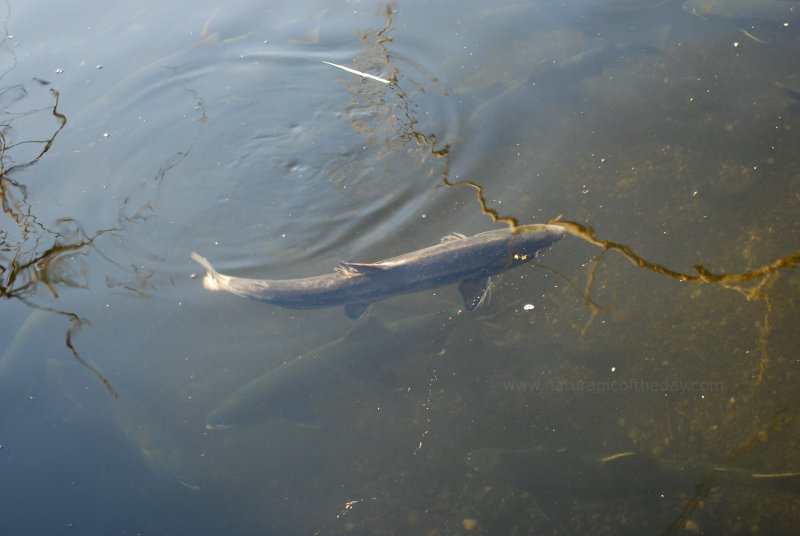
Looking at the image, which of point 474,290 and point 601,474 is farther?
point 474,290

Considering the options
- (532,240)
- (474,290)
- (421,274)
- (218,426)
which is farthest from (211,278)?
(532,240)

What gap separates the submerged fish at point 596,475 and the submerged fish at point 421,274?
3.73 feet

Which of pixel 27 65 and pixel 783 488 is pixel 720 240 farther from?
pixel 27 65

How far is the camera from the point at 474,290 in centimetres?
392

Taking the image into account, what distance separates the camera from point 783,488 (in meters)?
3.01

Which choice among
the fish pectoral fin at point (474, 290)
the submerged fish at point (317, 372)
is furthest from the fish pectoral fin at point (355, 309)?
the fish pectoral fin at point (474, 290)

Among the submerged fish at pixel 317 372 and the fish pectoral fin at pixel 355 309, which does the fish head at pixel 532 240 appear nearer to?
the submerged fish at pixel 317 372

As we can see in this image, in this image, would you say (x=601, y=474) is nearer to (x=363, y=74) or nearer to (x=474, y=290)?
(x=474, y=290)

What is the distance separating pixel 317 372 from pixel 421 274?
1099 mm

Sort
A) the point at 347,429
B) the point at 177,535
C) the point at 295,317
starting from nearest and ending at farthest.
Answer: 1. the point at 177,535
2. the point at 347,429
3. the point at 295,317

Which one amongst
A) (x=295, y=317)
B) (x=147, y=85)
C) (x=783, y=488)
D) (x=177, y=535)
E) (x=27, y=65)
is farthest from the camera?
(x=27, y=65)

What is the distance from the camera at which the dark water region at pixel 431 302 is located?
339 cm

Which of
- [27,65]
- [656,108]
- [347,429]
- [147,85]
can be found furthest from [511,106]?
[27,65]

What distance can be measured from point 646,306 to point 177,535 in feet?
11.9
